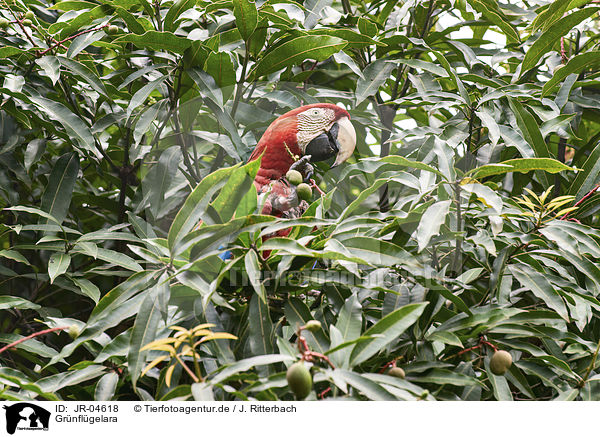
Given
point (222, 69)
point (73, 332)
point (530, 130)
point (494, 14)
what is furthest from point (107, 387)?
point (494, 14)

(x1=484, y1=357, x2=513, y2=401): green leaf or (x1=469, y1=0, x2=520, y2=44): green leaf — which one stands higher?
(x1=469, y1=0, x2=520, y2=44): green leaf

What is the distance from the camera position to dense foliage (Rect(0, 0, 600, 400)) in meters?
0.81

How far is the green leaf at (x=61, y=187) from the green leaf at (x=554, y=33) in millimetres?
1086

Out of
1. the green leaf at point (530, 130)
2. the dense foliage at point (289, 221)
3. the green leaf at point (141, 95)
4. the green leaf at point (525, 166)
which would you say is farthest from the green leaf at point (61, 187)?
the green leaf at point (530, 130)

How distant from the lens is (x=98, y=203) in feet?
4.74

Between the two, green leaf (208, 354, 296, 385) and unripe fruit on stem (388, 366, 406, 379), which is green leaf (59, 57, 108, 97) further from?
unripe fruit on stem (388, 366, 406, 379)

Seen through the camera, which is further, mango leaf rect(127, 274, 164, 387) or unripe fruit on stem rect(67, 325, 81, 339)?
unripe fruit on stem rect(67, 325, 81, 339)

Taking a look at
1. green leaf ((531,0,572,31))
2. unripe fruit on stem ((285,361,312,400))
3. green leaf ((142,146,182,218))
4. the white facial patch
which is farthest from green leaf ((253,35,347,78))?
unripe fruit on stem ((285,361,312,400))

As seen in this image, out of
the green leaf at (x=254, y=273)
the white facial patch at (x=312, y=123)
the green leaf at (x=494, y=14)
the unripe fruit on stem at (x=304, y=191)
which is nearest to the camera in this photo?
the green leaf at (x=254, y=273)

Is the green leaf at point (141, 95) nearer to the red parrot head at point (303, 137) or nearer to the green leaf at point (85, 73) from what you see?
the green leaf at point (85, 73)

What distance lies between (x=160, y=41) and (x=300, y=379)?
0.80 metres

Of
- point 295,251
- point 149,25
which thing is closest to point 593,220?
point 295,251

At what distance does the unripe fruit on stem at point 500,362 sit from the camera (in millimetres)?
836

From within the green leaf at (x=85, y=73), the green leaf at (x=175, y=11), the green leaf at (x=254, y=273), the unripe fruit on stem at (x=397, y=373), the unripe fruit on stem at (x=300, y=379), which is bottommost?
the unripe fruit on stem at (x=397, y=373)
